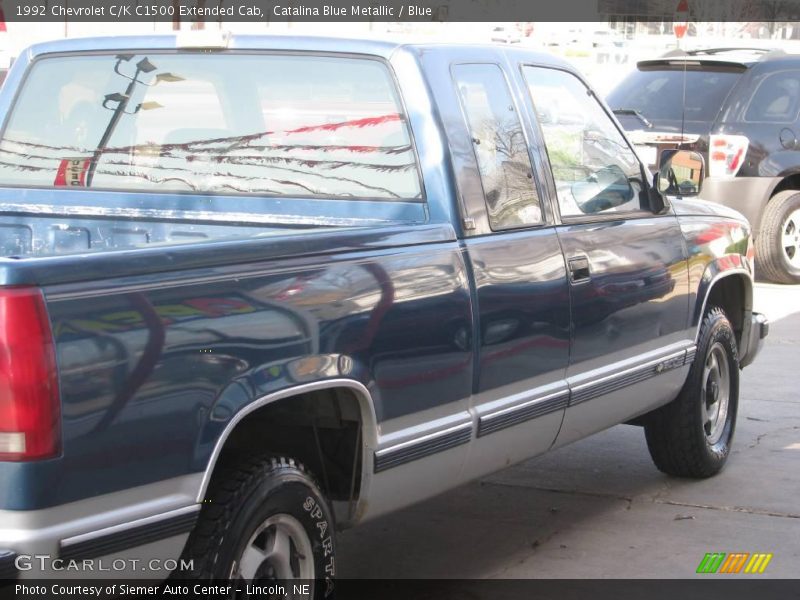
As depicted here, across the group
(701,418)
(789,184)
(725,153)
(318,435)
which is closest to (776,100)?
(725,153)

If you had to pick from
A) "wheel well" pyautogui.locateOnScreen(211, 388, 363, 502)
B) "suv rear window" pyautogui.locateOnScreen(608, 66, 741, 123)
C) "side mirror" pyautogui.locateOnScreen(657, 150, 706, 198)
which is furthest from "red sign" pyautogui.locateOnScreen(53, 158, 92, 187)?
"suv rear window" pyautogui.locateOnScreen(608, 66, 741, 123)

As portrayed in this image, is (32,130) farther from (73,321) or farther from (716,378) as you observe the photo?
(716,378)

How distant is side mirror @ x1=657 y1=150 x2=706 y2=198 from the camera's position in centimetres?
569

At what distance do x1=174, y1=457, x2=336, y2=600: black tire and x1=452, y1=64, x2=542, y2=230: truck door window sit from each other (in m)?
1.26

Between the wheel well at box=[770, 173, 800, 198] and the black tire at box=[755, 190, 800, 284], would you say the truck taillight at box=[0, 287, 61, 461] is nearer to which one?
the black tire at box=[755, 190, 800, 284]

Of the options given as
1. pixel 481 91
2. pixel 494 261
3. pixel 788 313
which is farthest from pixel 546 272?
pixel 788 313

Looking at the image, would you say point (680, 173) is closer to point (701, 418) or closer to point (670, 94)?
point (701, 418)

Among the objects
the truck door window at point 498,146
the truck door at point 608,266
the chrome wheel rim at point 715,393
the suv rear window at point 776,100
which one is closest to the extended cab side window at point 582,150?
the truck door at point 608,266

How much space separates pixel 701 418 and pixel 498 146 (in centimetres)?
201

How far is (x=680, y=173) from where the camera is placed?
5.84 m

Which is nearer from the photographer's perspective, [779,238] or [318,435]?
[318,435]

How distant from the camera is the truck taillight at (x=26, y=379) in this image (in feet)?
8.82

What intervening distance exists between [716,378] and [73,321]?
400cm

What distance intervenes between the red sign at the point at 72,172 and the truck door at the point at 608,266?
65.2 inches
